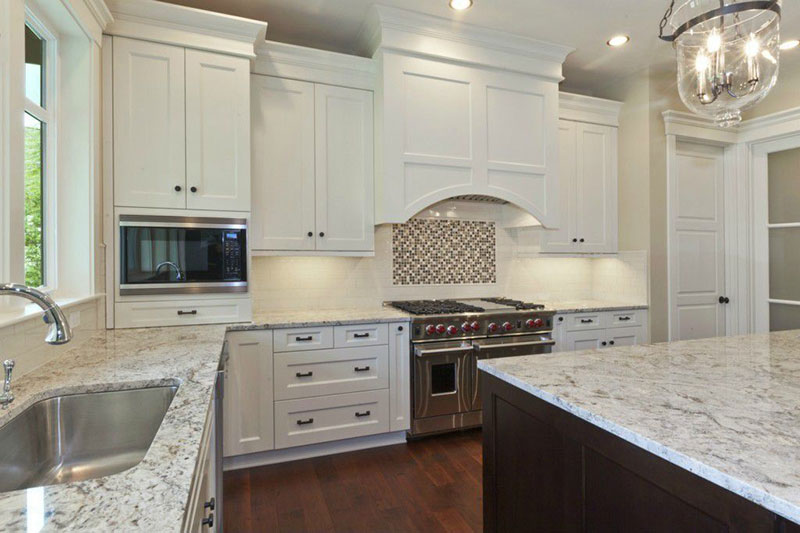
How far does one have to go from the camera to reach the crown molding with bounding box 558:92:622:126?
3688 mm

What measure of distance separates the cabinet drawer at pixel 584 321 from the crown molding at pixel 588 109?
1.67m

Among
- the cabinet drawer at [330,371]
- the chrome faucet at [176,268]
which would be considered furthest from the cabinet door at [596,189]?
the chrome faucet at [176,268]

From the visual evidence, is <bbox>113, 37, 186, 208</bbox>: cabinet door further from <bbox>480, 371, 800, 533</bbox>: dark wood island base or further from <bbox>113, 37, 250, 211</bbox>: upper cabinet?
<bbox>480, 371, 800, 533</bbox>: dark wood island base

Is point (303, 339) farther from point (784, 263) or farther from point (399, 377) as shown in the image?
point (784, 263)

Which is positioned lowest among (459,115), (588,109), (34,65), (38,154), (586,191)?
(38,154)

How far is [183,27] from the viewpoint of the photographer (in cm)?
248

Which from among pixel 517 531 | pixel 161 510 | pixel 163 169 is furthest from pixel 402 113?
pixel 161 510

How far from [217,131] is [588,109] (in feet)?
9.92

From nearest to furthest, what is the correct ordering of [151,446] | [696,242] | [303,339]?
[151,446] → [303,339] → [696,242]

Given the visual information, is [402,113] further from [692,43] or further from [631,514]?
[631,514]

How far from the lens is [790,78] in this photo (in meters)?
3.73

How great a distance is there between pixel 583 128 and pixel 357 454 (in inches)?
126

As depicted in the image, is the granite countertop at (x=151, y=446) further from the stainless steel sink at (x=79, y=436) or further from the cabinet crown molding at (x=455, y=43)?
the cabinet crown molding at (x=455, y=43)

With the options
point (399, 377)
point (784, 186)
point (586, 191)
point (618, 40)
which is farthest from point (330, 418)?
point (784, 186)
